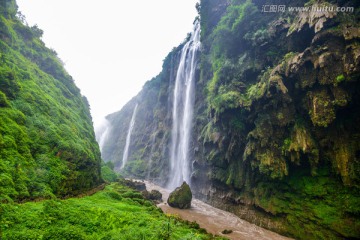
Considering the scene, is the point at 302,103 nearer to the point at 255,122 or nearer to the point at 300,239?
the point at 255,122

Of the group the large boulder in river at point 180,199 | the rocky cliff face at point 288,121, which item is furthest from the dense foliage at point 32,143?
the rocky cliff face at point 288,121

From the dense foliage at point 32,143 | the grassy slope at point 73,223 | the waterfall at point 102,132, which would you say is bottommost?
the grassy slope at point 73,223

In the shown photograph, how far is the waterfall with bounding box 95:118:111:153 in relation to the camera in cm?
9736

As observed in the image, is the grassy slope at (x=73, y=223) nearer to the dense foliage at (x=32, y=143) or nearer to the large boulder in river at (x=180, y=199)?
the dense foliage at (x=32, y=143)

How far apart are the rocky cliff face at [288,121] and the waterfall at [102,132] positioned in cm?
7759

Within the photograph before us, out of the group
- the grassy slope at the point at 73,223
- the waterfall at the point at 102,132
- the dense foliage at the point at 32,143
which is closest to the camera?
the grassy slope at the point at 73,223

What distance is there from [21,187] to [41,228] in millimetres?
3686

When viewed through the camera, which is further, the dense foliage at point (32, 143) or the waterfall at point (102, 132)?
the waterfall at point (102, 132)

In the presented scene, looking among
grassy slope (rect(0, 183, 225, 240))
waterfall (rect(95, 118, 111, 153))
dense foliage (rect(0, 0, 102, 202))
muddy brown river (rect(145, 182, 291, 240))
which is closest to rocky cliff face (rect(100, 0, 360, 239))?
muddy brown river (rect(145, 182, 291, 240))

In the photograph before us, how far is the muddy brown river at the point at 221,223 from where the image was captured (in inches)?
612

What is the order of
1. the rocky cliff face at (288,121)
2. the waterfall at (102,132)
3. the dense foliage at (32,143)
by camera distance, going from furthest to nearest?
the waterfall at (102,132) < the rocky cliff face at (288,121) < the dense foliage at (32,143)

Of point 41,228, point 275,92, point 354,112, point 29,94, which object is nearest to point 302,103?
point 275,92

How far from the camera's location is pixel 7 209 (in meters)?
8.55

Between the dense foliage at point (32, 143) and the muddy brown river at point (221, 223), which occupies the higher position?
the dense foliage at point (32, 143)
